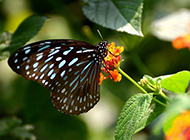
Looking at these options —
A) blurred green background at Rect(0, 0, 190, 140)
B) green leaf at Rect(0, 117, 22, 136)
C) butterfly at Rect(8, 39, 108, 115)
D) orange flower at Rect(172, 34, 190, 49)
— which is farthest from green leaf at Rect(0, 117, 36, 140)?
orange flower at Rect(172, 34, 190, 49)

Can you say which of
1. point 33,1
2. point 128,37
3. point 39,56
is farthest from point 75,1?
point 39,56

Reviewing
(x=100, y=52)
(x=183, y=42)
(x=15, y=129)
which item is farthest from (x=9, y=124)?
(x=183, y=42)

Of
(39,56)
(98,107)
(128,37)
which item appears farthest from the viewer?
(98,107)

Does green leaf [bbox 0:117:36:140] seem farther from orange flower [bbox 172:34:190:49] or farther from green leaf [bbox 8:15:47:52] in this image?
orange flower [bbox 172:34:190:49]

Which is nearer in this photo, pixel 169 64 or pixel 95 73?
pixel 95 73

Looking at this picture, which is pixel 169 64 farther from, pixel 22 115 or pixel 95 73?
pixel 22 115

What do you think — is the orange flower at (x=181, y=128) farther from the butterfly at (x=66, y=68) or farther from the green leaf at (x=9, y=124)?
the green leaf at (x=9, y=124)

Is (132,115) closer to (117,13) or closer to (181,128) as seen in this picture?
(181,128)
